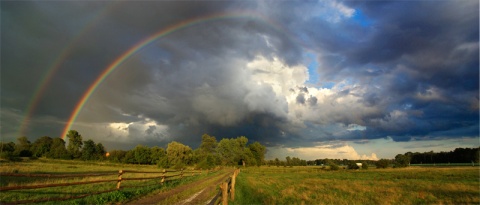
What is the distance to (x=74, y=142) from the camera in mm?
124875

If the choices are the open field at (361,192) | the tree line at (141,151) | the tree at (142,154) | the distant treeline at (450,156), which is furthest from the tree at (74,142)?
the distant treeline at (450,156)

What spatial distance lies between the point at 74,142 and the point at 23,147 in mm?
20844

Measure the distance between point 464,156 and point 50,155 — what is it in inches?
7878

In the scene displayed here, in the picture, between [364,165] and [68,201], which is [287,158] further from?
[68,201]

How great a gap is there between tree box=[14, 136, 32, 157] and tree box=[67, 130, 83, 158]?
48.3ft

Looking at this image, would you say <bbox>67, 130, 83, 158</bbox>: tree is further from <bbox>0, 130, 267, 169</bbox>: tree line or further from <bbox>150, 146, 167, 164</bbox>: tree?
<bbox>150, 146, 167, 164</bbox>: tree

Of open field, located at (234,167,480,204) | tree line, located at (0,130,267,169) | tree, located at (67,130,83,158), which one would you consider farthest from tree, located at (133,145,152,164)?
open field, located at (234,167,480,204)

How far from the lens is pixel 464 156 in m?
146

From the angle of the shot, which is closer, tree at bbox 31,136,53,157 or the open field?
A: the open field

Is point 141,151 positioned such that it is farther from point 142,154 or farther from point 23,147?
point 23,147

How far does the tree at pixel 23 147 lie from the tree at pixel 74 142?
1474 centimetres

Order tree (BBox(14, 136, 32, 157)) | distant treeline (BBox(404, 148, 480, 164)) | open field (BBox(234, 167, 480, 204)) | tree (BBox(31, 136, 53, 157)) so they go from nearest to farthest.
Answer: open field (BBox(234, 167, 480, 204))
tree (BBox(14, 136, 32, 157))
tree (BBox(31, 136, 53, 157))
distant treeline (BBox(404, 148, 480, 164))

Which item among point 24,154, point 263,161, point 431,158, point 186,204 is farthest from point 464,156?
point 24,154

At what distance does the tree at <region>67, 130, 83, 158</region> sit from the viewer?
120 metres
